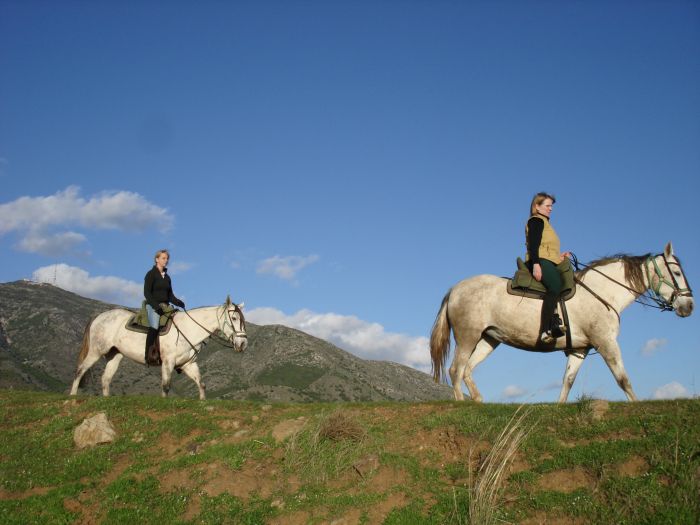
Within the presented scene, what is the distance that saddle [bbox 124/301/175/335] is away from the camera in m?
19.4

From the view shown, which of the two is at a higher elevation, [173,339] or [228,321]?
[228,321]

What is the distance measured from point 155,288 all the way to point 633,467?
48.8ft

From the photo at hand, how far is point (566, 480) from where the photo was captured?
10.4 meters

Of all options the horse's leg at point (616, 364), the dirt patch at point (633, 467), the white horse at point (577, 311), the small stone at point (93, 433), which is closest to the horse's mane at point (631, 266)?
the white horse at point (577, 311)

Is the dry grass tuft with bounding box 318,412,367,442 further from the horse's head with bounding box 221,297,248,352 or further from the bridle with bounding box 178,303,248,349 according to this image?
the bridle with bounding box 178,303,248,349

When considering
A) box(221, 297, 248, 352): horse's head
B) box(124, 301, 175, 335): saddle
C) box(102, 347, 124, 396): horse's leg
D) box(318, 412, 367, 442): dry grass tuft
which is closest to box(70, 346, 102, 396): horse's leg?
box(102, 347, 124, 396): horse's leg

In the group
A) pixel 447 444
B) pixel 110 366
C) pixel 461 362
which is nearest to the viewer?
Result: pixel 447 444

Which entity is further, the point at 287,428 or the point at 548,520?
the point at 287,428

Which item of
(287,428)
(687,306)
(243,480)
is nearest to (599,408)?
(687,306)

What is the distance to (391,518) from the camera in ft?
34.2

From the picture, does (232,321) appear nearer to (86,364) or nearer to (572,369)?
(86,364)

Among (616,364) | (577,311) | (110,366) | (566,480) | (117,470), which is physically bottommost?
(117,470)

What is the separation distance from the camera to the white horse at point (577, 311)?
14484 mm

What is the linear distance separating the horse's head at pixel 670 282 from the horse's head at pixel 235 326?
12024 millimetres
